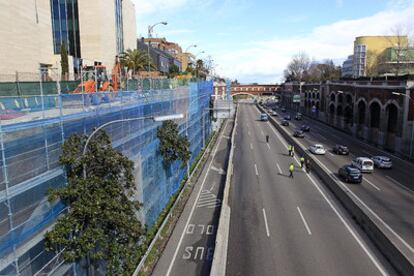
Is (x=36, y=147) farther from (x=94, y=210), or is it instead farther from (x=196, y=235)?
(x=196, y=235)

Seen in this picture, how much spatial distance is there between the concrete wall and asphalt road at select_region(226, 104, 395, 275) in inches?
983

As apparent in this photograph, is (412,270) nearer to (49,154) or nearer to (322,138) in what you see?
(49,154)

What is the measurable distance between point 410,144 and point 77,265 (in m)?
45.5

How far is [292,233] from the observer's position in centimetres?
2319

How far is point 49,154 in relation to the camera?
41.3ft

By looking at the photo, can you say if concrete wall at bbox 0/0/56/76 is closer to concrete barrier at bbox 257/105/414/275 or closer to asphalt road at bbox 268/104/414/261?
concrete barrier at bbox 257/105/414/275

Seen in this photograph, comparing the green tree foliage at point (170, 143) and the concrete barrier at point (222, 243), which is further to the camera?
the green tree foliage at point (170, 143)

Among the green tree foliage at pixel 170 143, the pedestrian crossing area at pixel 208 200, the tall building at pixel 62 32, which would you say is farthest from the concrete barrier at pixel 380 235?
the tall building at pixel 62 32

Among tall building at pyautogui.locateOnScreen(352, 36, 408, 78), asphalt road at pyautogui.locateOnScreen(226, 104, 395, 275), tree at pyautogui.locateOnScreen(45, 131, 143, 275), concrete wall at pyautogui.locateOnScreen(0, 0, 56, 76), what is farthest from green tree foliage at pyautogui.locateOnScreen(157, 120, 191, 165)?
tall building at pyautogui.locateOnScreen(352, 36, 408, 78)

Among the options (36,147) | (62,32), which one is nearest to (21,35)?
(62,32)

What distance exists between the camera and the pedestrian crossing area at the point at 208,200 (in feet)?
95.3

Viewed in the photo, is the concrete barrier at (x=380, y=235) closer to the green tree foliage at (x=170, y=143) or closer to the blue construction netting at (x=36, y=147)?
the green tree foliage at (x=170, y=143)

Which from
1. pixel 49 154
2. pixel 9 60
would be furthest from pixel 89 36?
pixel 49 154

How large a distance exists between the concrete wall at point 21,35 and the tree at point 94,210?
26.6 m
